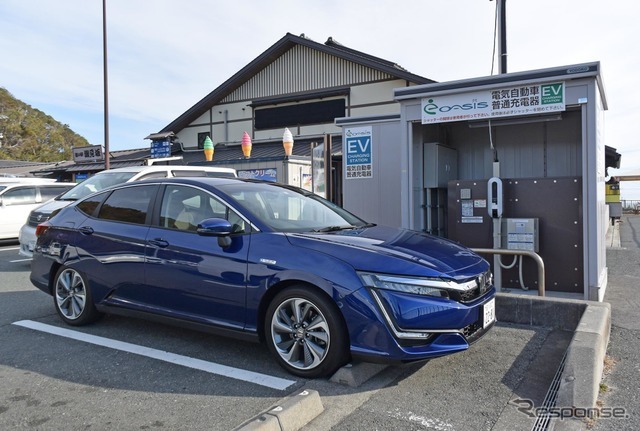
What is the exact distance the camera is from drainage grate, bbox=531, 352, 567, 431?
10.1ft

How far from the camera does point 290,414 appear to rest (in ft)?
9.50

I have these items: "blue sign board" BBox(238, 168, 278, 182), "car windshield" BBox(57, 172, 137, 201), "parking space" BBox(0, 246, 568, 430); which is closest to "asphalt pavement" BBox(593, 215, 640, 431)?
"parking space" BBox(0, 246, 568, 430)

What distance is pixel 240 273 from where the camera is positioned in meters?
3.88

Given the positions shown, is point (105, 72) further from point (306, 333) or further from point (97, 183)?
point (306, 333)

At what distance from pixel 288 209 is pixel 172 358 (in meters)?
1.60

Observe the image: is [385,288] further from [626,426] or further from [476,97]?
[476,97]

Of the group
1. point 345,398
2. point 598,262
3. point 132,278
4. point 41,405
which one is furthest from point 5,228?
point 598,262

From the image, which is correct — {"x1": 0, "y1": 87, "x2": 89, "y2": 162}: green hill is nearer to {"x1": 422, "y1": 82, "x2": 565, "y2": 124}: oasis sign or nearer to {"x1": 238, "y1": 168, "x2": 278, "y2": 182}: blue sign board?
{"x1": 238, "y1": 168, "x2": 278, "y2": 182}: blue sign board

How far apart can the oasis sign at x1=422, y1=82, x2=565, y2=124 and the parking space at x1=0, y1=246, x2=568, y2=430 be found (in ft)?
9.36

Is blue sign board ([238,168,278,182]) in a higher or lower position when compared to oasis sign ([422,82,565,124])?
lower

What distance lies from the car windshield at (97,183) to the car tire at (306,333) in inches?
237

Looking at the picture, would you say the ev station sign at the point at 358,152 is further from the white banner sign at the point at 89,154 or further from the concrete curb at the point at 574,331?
the white banner sign at the point at 89,154

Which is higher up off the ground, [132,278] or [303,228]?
[303,228]

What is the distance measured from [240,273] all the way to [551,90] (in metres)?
4.59
